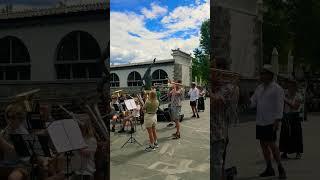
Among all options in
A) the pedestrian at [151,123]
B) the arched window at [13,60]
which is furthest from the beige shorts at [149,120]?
the arched window at [13,60]

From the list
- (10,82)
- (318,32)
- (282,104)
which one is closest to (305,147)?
(282,104)

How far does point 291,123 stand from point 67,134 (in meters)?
1.34

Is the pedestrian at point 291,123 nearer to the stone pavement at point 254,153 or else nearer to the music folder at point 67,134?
the stone pavement at point 254,153

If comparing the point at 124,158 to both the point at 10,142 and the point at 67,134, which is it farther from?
the point at 10,142

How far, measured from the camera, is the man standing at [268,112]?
8.03ft

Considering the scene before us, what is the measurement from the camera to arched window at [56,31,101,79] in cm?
198

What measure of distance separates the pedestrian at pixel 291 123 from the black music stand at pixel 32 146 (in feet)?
4.22

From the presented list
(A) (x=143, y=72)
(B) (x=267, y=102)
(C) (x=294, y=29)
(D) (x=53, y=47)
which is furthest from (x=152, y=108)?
(C) (x=294, y=29)

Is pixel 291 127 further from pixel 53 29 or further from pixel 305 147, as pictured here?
pixel 53 29

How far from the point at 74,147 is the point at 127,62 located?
460 millimetres

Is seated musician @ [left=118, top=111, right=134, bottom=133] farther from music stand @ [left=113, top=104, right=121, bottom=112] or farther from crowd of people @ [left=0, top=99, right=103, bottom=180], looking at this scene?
crowd of people @ [left=0, top=99, right=103, bottom=180]

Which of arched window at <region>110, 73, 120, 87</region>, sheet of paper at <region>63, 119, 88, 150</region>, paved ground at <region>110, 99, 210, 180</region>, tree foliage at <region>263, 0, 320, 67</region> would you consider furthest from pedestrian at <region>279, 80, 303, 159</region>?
sheet of paper at <region>63, 119, 88, 150</region>

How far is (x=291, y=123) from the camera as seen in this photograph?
8.47 feet

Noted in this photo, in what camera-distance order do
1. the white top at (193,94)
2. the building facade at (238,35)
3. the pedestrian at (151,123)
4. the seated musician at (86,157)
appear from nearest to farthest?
1. the seated musician at (86,157)
2. the pedestrian at (151,123)
3. the white top at (193,94)
4. the building facade at (238,35)
